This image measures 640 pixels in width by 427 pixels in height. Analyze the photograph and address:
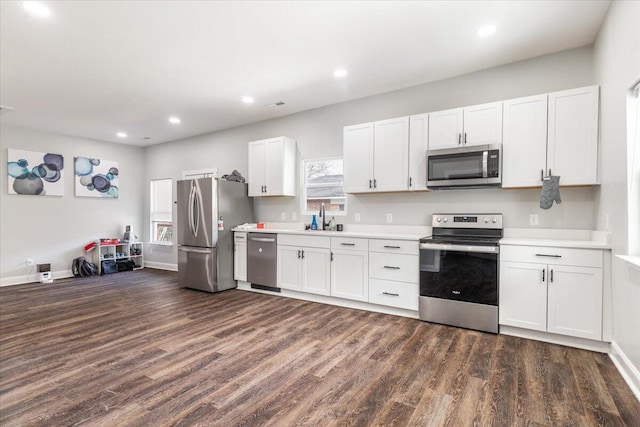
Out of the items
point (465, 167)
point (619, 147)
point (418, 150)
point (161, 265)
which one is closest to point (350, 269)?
point (418, 150)

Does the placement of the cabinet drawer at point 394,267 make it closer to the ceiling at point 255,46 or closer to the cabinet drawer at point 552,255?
the cabinet drawer at point 552,255

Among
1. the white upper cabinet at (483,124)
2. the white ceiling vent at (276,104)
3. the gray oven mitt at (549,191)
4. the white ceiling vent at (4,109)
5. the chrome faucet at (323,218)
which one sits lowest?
the chrome faucet at (323,218)

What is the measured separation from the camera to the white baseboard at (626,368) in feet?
6.78

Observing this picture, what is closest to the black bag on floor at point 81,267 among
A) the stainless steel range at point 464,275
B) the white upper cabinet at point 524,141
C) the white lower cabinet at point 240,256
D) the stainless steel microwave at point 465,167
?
the white lower cabinet at point 240,256

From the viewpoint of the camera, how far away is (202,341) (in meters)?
2.96

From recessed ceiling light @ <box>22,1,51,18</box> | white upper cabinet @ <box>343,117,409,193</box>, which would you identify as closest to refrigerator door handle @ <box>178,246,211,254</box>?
white upper cabinet @ <box>343,117,409,193</box>

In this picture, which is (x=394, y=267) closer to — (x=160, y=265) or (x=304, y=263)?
(x=304, y=263)

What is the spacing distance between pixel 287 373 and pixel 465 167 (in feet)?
8.63

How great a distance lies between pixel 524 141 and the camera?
10.4 feet

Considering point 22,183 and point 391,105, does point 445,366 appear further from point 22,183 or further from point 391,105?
point 22,183

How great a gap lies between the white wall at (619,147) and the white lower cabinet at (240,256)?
4270 millimetres

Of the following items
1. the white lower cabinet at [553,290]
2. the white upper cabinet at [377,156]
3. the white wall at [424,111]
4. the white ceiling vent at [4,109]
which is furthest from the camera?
the white ceiling vent at [4,109]

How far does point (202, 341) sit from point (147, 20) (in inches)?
112

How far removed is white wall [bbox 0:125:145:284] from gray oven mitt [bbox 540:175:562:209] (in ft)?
25.1
